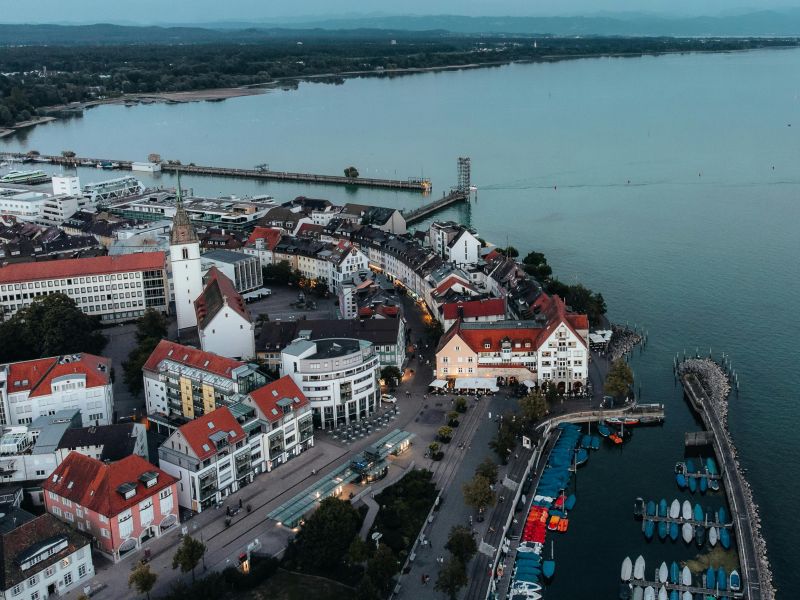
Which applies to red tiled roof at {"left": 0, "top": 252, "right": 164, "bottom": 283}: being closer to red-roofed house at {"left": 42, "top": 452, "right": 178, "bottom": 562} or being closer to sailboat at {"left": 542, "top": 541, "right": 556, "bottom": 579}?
red-roofed house at {"left": 42, "top": 452, "right": 178, "bottom": 562}

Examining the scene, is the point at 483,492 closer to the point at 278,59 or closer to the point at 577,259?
the point at 577,259

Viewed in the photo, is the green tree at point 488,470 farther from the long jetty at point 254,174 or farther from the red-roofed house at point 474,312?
the long jetty at point 254,174

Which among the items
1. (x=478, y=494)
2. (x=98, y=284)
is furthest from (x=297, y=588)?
(x=98, y=284)

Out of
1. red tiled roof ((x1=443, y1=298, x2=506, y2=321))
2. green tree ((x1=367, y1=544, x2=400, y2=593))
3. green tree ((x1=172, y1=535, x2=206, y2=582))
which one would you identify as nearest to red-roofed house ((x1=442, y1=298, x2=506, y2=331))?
red tiled roof ((x1=443, y1=298, x2=506, y2=321))

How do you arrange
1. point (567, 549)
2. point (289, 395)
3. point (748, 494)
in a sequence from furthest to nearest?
1. point (289, 395)
2. point (748, 494)
3. point (567, 549)

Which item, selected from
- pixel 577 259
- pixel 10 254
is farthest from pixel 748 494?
pixel 10 254

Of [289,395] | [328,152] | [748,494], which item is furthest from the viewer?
[328,152]

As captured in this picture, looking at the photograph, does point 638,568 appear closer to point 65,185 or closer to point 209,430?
point 209,430
